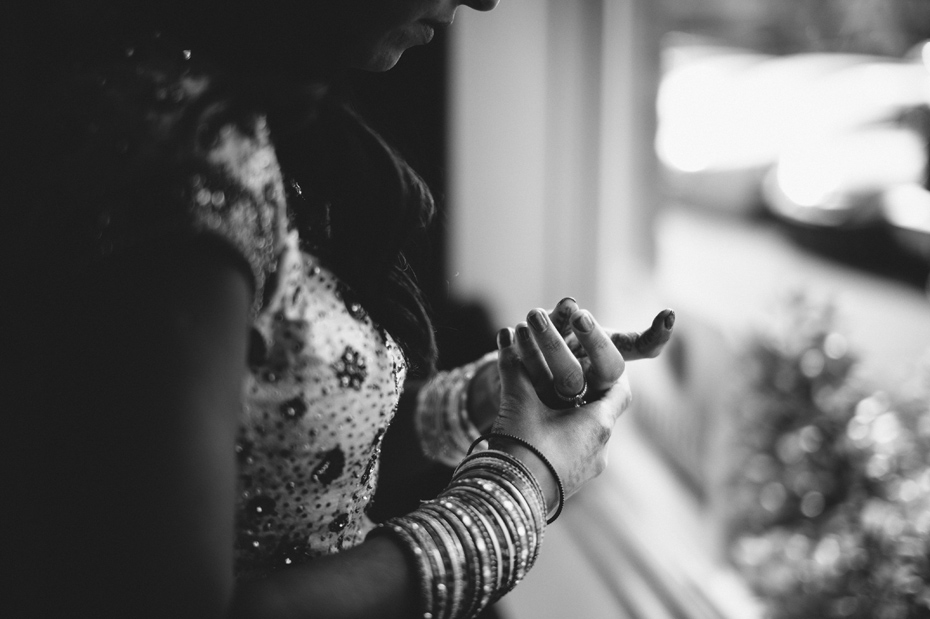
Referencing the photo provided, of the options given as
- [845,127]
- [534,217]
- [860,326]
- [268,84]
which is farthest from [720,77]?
[268,84]

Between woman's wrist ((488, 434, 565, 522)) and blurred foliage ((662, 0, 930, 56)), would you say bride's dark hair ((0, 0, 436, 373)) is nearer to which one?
woman's wrist ((488, 434, 565, 522))

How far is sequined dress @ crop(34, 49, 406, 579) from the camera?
537mm

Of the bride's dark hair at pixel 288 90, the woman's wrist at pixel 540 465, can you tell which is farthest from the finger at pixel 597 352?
the bride's dark hair at pixel 288 90

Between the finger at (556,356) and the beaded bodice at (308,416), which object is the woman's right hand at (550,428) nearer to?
the finger at (556,356)

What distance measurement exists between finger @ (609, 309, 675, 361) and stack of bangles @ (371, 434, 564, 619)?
0.19 meters

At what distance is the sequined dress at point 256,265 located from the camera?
537 millimetres

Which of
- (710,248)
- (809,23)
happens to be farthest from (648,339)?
(710,248)

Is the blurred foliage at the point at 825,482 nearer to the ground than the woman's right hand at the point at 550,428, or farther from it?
nearer to the ground

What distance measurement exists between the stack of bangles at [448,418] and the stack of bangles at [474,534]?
1.01 ft

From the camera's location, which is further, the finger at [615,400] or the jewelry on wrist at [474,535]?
the finger at [615,400]

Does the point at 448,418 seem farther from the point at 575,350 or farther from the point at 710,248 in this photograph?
the point at 710,248

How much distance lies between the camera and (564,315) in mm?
881

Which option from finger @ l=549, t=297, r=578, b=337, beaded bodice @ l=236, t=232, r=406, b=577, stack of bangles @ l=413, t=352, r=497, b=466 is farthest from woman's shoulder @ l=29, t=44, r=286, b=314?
stack of bangles @ l=413, t=352, r=497, b=466

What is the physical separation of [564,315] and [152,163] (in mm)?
485
